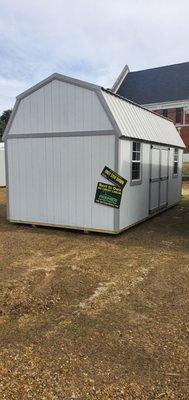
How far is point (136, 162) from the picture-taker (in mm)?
10320

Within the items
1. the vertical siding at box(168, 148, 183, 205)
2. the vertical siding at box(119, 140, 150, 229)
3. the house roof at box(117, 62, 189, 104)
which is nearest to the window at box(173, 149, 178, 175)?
the vertical siding at box(168, 148, 183, 205)

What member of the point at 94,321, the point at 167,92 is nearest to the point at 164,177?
the point at 94,321

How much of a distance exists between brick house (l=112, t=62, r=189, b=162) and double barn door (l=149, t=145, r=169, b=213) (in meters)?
33.5

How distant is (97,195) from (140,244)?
1.87 metres

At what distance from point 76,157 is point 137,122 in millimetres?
2369

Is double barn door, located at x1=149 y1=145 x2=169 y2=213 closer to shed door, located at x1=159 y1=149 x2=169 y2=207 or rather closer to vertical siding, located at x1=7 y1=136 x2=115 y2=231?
shed door, located at x1=159 y1=149 x2=169 y2=207

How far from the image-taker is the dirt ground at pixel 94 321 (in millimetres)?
3359

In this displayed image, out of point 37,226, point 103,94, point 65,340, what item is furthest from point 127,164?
point 65,340

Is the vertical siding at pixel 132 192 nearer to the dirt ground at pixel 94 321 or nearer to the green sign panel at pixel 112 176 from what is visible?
the green sign panel at pixel 112 176

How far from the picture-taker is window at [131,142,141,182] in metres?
10.2

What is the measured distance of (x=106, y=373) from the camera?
11.5 ft

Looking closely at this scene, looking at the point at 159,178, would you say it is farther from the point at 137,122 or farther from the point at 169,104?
the point at 169,104

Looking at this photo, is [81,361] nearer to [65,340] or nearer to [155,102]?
[65,340]

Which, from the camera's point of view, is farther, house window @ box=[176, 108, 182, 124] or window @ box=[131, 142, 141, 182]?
house window @ box=[176, 108, 182, 124]
